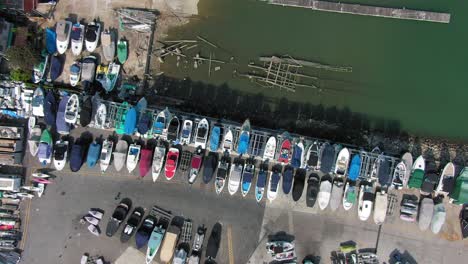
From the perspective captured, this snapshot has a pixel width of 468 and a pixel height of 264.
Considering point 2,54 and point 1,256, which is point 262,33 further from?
point 1,256

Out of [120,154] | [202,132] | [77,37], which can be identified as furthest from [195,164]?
[77,37]

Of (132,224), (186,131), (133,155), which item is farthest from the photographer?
(132,224)

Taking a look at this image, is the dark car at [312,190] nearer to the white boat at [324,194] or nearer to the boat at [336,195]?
the white boat at [324,194]

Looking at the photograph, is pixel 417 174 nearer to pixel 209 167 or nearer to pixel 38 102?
pixel 209 167

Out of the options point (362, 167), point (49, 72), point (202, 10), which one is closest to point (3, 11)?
point (49, 72)

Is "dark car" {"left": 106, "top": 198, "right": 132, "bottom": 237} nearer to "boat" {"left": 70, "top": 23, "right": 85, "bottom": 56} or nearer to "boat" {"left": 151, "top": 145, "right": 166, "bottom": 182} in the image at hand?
"boat" {"left": 151, "top": 145, "right": 166, "bottom": 182}

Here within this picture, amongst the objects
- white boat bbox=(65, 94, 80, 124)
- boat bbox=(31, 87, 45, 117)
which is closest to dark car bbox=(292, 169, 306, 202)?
white boat bbox=(65, 94, 80, 124)

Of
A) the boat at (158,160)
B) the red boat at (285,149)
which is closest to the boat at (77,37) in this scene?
the boat at (158,160)
